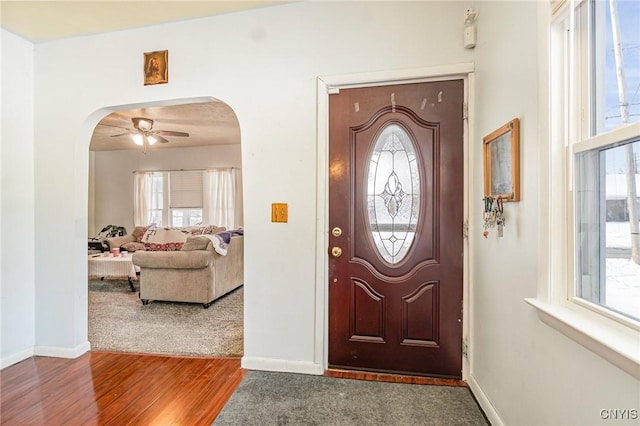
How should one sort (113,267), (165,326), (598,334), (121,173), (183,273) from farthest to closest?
(121,173) → (113,267) → (183,273) → (165,326) → (598,334)

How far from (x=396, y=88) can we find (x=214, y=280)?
119 inches

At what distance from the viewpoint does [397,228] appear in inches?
85.2

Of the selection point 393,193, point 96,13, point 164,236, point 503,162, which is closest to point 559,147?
point 503,162

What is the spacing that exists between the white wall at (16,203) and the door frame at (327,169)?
94.1 inches

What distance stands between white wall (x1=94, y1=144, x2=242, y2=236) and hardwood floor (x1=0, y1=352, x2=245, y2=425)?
5.17m

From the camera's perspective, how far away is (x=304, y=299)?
222cm

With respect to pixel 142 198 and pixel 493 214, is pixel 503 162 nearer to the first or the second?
pixel 493 214

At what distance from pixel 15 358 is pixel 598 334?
363 cm

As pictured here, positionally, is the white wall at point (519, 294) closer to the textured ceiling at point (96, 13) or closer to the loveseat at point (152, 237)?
the textured ceiling at point (96, 13)

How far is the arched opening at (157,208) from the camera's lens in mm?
2840

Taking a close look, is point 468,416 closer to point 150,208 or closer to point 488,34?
point 488,34

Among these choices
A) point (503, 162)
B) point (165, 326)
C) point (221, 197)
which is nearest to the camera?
point (503, 162)

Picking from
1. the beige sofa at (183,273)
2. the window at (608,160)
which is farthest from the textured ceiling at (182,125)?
the window at (608,160)

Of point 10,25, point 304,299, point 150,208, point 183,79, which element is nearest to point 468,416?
point 304,299
